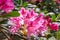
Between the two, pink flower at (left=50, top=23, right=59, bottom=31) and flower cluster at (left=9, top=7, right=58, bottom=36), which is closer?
flower cluster at (left=9, top=7, right=58, bottom=36)

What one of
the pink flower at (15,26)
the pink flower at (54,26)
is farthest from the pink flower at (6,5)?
the pink flower at (54,26)

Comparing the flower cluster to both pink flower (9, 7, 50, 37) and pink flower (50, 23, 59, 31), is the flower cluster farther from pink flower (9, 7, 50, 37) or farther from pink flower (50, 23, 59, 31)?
pink flower (50, 23, 59, 31)

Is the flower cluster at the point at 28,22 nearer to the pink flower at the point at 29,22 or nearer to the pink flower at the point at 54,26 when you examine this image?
the pink flower at the point at 29,22

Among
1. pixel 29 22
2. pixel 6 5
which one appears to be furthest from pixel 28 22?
pixel 6 5

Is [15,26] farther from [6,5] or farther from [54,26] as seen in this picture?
[54,26]

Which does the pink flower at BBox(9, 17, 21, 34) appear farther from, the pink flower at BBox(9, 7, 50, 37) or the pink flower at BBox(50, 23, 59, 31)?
the pink flower at BBox(50, 23, 59, 31)

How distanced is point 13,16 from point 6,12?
4cm

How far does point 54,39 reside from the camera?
125 centimetres

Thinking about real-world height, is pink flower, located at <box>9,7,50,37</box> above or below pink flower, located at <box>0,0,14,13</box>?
below

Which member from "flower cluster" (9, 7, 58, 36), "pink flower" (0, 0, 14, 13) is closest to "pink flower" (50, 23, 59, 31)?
"flower cluster" (9, 7, 58, 36)

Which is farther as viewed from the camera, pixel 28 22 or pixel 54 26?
pixel 54 26

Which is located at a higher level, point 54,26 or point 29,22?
point 29,22

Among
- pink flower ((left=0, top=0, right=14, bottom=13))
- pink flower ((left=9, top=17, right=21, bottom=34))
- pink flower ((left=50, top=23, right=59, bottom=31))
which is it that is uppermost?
pink flower ((left=0, top=0, right=14, bottom=13))

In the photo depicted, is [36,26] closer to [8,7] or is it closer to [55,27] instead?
[8,7]
